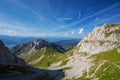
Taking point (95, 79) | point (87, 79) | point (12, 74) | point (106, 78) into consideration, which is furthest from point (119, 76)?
point (12, 74)

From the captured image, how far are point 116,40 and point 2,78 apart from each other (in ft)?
387

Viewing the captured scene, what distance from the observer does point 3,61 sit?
183125mm

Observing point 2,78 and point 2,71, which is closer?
point 2,78

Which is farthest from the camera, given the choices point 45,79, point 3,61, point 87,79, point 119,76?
point 3,61

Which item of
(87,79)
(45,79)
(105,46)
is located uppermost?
(105,46)

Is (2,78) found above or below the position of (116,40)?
below

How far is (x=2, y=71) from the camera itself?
149 meters

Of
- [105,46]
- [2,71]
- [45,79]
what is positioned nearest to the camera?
[45,79]

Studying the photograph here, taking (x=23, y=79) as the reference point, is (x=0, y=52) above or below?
above

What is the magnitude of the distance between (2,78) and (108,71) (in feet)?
240

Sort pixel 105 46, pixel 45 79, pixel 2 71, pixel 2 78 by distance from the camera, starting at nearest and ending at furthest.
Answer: pixel 2 78
pixel 45 79
pixel 2 71
pixel 105 46

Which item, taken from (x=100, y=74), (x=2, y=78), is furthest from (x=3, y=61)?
(x=100, y=74)

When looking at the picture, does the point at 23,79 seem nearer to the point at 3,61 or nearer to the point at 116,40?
the point at 3,61

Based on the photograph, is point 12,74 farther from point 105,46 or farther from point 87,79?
point 105,46
